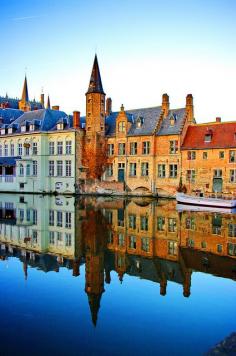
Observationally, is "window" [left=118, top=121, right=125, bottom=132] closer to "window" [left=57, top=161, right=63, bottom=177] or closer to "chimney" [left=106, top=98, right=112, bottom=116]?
"chimney" [left=106, top=98, right=112, bottom=116]

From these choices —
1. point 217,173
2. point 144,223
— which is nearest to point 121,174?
point 217,173

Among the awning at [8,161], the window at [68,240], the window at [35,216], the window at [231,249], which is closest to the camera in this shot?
the window at [231,249]

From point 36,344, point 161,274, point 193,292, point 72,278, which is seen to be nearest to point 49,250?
point 72,278

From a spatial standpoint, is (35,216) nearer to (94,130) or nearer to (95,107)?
(94,130)

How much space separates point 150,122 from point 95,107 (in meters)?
7.48

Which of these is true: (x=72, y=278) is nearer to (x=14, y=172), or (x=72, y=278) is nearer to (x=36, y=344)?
(x=36, y=344)

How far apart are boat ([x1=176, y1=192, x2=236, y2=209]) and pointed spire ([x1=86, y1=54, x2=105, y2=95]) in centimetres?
1956

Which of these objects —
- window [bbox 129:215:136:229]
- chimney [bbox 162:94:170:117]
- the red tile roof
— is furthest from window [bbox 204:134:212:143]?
window [bbox 129:215:136:229]

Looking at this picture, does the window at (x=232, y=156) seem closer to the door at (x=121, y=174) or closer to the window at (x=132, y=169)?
the window at (x=132, y=169)

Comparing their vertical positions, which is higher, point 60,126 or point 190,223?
point 60,126

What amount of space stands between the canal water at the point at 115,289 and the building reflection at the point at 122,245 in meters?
0.04

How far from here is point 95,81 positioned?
47562 millimetres

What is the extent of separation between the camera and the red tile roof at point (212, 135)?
3916 cm

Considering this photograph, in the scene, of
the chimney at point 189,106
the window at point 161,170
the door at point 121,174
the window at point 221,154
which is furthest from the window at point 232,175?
the door at point 121,174
